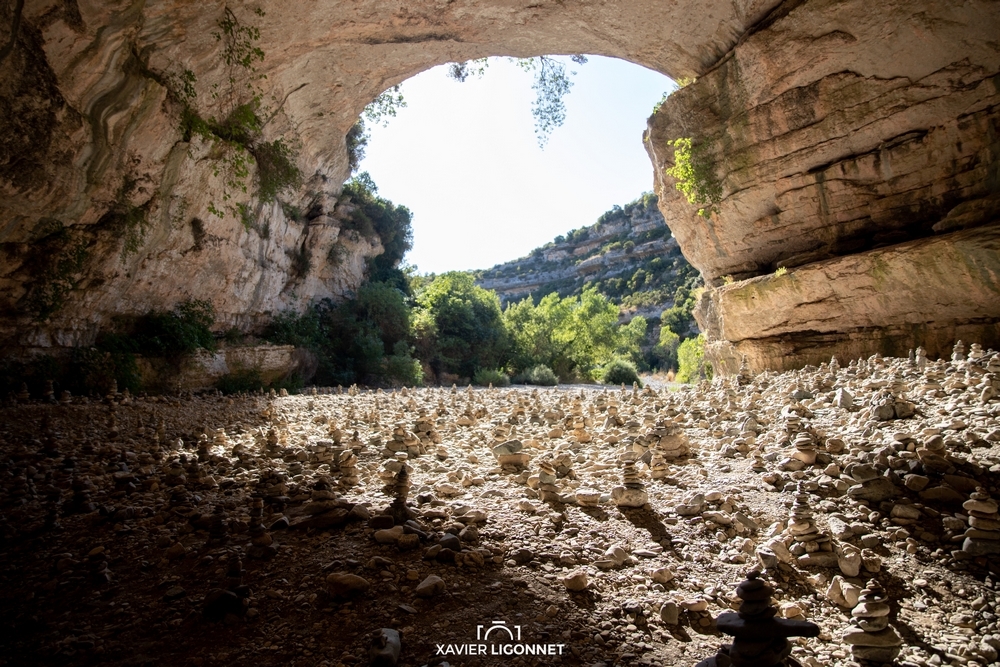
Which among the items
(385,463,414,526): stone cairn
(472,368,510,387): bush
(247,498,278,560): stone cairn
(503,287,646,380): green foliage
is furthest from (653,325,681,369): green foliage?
(247,498,278,560): stone cairn

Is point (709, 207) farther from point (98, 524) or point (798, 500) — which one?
point (98, 524)

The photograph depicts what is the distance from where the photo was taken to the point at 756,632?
4.81 feet

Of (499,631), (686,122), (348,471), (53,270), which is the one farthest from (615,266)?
(499,631)

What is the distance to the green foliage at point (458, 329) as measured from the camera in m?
22.5

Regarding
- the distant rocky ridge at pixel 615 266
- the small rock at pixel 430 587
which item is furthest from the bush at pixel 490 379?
the distant rocky ridge at pixel 615 266

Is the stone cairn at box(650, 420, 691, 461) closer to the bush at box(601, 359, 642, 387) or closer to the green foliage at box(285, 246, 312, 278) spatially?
the green foliage at box(285, 246, 312, 278)

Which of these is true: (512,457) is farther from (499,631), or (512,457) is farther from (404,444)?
(499,631)

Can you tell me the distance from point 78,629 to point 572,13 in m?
9.72

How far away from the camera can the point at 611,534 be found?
2719 millimetres

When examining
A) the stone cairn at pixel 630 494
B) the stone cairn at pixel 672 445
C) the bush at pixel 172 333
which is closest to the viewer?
the stone cairn at pixel 630 494

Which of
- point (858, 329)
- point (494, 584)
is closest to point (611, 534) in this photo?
point (494, 584)

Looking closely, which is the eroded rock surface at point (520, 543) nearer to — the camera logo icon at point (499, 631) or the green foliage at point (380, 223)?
the camera logo icon at point (499, 631)

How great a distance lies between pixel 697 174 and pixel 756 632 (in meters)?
9.43

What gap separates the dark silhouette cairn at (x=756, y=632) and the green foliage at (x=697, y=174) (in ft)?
30.2
